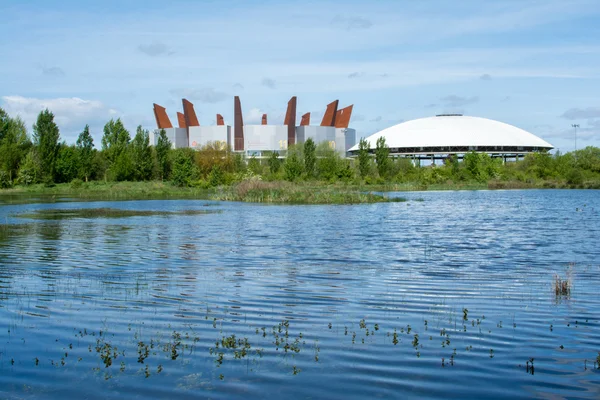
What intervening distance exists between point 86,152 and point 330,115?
38.5 metres

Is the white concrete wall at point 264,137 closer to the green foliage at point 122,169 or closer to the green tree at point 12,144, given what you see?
the green foliage at point 122,169

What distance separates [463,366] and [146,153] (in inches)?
2456

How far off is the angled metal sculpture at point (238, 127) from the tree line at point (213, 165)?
49.2 feet

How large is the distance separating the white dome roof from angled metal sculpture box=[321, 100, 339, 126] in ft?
44.8

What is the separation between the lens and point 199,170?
65562 mm

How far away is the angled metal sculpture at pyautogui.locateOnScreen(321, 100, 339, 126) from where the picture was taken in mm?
91750

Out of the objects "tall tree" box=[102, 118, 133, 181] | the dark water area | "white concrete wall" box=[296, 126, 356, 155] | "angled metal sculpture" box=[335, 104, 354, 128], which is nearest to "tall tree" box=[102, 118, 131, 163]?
"tall tree" box=[102, 118, 133, 181]

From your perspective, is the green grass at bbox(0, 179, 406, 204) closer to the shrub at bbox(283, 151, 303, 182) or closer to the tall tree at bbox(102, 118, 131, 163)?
the shrub at bbox(283, 151, 303, 182)

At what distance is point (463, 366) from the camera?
5.55 meters

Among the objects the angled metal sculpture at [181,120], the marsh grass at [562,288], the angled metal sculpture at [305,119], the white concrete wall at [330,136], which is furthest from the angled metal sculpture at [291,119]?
the marsh grass at [562,288]

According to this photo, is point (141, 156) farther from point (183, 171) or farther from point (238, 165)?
point (238, 165)

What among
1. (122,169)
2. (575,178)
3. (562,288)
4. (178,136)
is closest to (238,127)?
(178,136)

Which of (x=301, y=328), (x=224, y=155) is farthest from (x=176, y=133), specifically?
(x=301, y=328)

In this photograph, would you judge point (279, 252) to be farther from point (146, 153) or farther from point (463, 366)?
point (146, 153)
